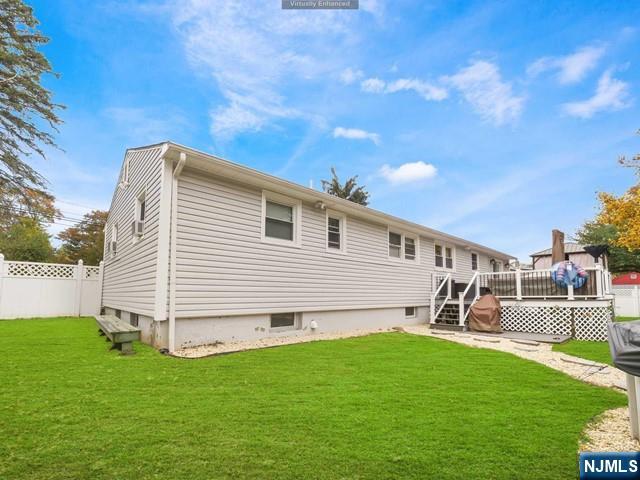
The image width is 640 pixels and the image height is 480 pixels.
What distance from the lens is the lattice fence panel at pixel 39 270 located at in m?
11.5

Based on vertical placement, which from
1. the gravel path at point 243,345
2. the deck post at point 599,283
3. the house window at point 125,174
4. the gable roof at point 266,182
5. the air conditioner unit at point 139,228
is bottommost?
the gravel path at point 243,345

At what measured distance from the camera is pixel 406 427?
114 inches

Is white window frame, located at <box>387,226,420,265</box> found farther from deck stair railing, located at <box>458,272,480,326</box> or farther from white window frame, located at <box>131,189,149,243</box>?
white window frame, located at <box>131,189,149,243</box>

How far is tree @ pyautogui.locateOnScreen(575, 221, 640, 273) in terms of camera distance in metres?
23.5

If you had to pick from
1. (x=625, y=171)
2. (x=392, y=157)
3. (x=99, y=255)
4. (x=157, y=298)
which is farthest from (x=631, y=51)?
(x=99, y=255)

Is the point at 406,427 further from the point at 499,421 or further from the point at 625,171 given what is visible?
the point at 625,171

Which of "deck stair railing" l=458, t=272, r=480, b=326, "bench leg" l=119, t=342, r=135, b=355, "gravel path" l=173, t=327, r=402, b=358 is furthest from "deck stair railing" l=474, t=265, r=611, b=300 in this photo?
Answer: "bench leg" l=119, t=342, r=135, b=355

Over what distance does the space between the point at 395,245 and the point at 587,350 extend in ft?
20.0

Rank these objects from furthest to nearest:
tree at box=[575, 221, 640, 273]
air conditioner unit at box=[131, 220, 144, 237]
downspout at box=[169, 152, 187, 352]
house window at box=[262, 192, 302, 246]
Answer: tree at box=[575, 221, 640, 273] → house window at box=[262, 192, 302, 246] → air conditioner unit at box=[131, 220, 144, 237] → downspout at box=[169, 152, 187, 352]

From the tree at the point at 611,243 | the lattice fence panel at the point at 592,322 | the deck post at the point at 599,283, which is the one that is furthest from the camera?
the tree at the point at 611,243

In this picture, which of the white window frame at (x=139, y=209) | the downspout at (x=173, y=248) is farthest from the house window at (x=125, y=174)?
the downspout at (x=173, y=248)

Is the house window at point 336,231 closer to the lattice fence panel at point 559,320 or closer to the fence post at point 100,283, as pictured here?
the lattice fence panel at point 559,320

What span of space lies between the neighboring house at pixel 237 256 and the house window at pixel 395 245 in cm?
4

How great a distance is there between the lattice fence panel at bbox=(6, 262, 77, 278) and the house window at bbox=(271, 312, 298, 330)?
354 inches
